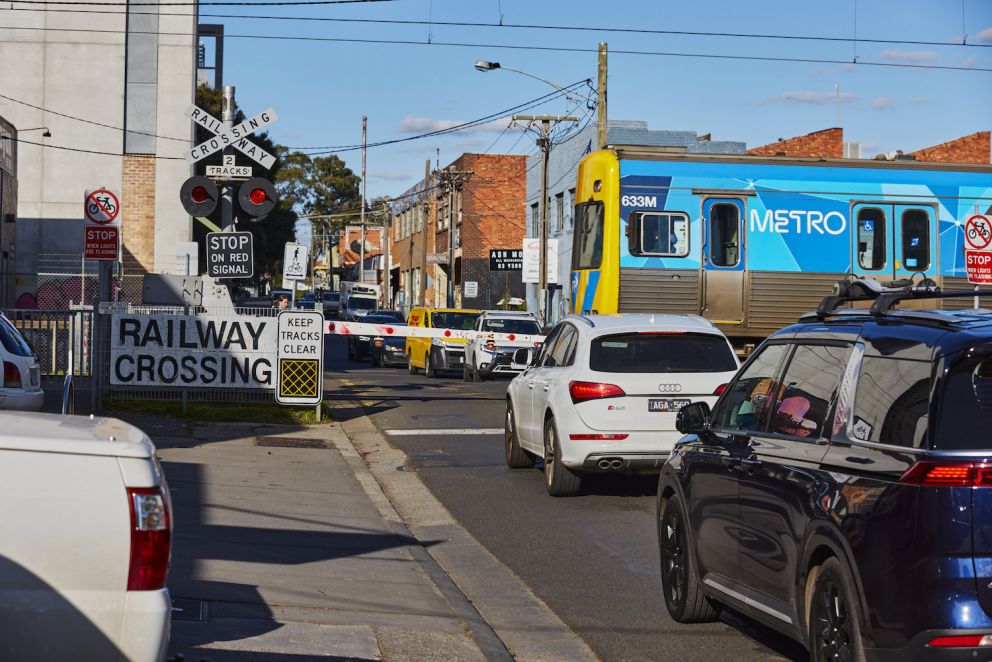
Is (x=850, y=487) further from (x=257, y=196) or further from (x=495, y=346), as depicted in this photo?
(x=495, y=346)

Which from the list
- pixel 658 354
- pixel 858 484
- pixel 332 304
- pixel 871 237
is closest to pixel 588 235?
pixel 871 237

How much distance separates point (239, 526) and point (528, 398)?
4.36m

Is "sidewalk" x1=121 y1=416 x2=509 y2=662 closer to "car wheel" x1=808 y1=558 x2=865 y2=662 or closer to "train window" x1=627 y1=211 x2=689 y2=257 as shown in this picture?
"car wheel" x1=808 y1=558 x2=865 y2=662

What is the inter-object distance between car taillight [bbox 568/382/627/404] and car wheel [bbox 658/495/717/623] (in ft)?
13.6

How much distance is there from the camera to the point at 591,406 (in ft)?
39.6

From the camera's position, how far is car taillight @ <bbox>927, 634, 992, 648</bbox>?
466 centimetres

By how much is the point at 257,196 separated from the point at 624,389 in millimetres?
7863

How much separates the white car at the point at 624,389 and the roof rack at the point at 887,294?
5.27 metres

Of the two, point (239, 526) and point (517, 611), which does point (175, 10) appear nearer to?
A: point (239, 526)

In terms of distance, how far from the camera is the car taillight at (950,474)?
468cm

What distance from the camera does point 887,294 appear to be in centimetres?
586

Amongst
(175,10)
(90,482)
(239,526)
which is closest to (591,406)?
(239,526)

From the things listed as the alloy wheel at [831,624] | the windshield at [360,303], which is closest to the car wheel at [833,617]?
the alloy wheel at [831,624]

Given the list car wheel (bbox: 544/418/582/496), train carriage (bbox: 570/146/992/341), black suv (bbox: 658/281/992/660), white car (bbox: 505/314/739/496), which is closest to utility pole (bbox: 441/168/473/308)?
train carriage (bbox: 570/146/992/341)
